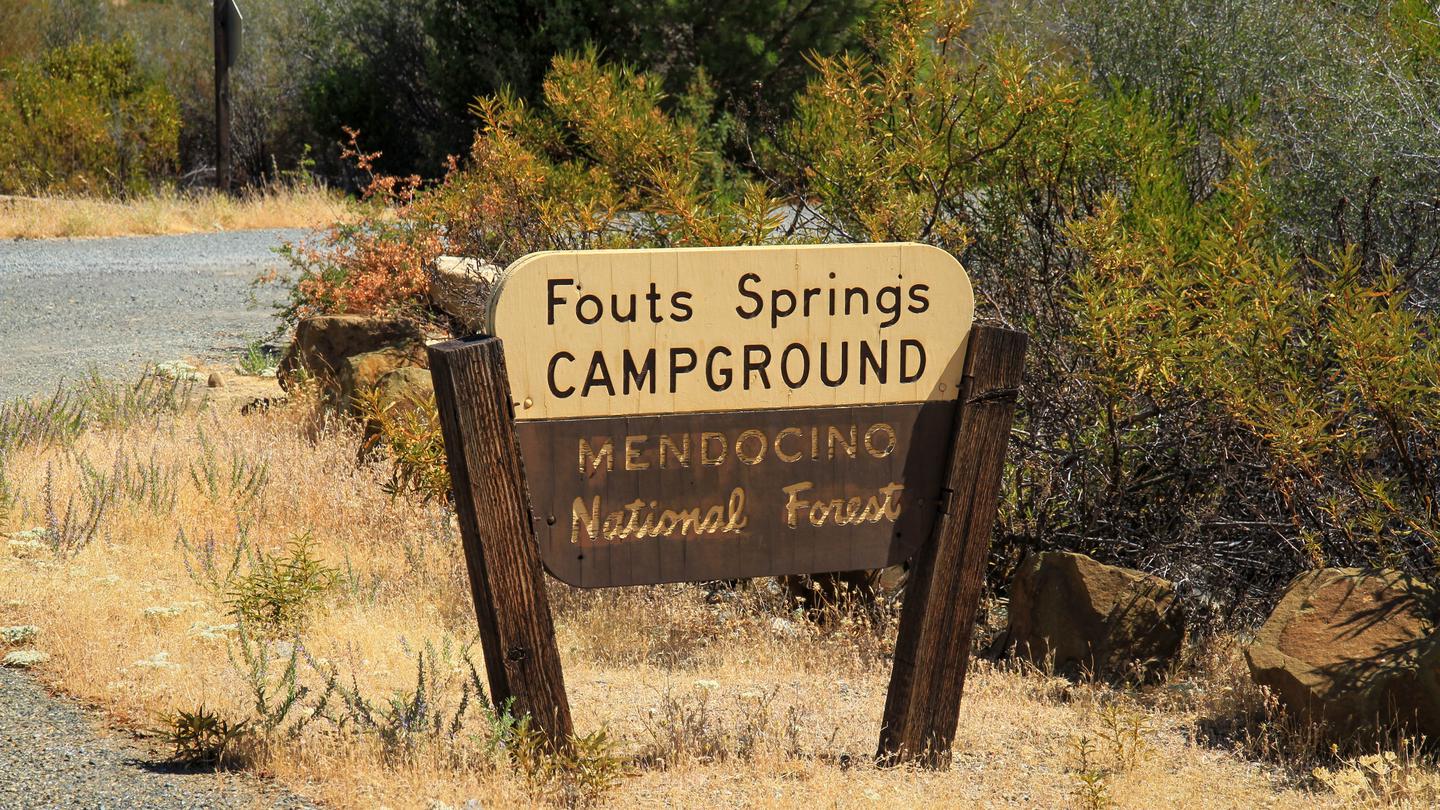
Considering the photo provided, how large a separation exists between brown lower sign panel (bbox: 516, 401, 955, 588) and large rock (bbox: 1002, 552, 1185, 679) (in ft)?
3.80

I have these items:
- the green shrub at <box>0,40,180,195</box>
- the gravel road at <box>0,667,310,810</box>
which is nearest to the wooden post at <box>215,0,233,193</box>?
the green shrub at <box>0,40,180,195</box>

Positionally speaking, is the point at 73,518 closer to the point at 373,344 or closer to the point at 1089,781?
the point at 373,344

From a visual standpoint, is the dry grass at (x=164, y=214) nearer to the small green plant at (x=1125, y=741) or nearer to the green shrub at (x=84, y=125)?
the green shrub at (x=84, y=125)

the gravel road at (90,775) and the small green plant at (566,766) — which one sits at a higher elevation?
the small green plant at (566,766)

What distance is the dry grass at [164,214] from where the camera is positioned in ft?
53.7

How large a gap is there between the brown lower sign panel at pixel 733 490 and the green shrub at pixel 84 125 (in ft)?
57.2

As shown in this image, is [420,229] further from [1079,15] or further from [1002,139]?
[1079,15]

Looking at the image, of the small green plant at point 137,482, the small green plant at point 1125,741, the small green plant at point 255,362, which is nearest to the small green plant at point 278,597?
the small green plant at point 137,482

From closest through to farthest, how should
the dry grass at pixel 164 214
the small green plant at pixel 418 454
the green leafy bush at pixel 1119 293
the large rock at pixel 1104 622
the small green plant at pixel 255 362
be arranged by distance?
1. the green leafy bush at pixel 1119 293
2. the large rock at pixel 1104 622
3. the small green plant at pixel 418 454
4. the small green plant at pixel 255 362
5. the dry grass at pixel 164 214

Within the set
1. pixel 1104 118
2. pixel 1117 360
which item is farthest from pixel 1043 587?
pixel 1104 118

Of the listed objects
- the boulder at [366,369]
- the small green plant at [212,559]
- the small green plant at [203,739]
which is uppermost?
the boulder at [366,369]

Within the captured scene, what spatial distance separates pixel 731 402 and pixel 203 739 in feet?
5.04

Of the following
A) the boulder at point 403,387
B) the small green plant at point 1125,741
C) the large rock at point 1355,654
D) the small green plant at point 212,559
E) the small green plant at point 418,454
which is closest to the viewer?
the small green plant at point 1125,741

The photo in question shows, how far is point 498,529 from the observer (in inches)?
130
